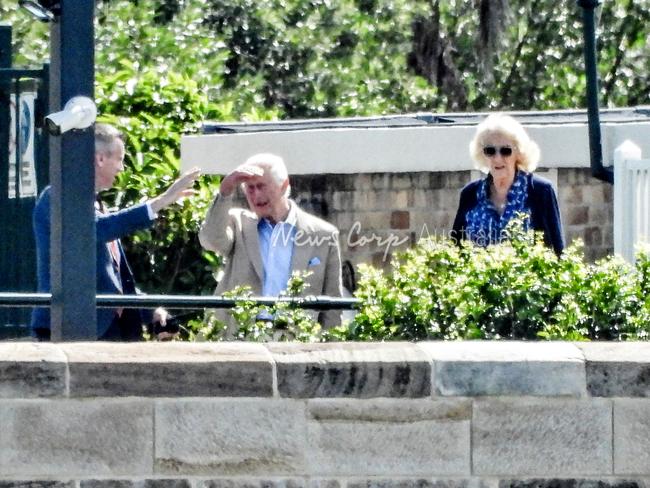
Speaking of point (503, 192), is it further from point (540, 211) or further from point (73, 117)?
point (73, 117)

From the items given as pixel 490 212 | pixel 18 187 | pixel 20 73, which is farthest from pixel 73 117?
pixel 18 187

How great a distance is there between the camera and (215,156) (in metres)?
9.89

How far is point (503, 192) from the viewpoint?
7.14 metres

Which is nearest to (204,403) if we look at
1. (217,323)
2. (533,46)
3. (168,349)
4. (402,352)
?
(168,349)

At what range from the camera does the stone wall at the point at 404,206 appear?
9.24 m

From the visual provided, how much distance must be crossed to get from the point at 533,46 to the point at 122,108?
11.0 meters

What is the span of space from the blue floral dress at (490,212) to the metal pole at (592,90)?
2.87 ft

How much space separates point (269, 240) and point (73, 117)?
2.25 metres

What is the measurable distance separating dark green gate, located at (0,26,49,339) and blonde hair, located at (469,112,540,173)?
1795 millimetres

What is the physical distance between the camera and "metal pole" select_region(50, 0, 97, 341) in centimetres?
511

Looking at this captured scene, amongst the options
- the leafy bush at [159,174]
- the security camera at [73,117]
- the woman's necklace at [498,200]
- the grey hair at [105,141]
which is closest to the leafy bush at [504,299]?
the security camera at [73,117]

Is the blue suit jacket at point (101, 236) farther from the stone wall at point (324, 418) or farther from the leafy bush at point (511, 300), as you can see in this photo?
the stone wall at point (324, 418)

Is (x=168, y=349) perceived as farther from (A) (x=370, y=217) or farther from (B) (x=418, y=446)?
(A) (x=370, y=217)

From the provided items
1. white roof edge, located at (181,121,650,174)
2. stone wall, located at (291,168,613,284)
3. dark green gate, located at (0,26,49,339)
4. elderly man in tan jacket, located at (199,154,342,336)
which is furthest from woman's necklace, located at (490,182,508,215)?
stone wall, located at (291,168,613,284)
